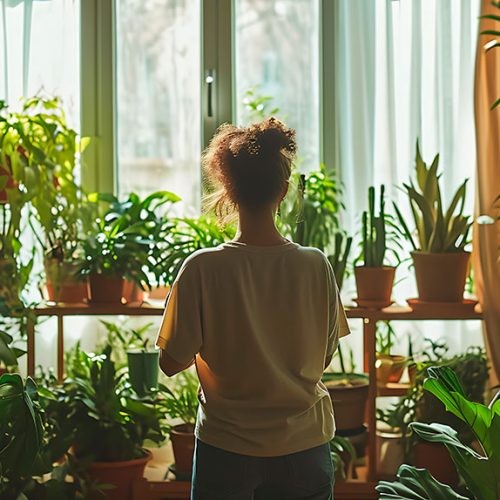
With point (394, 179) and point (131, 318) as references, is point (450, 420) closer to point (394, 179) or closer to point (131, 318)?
point (394, 179)

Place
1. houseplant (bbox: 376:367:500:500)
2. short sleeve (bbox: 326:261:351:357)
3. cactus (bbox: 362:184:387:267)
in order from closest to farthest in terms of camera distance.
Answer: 1. short sleeve (bbox: 326:261:351:357)
2. houseplant (bbox: 376:367:500:500)
3. cactus (bbox: 362:184:387:267)

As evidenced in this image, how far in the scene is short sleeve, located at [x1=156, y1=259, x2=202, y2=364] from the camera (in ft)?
5.97

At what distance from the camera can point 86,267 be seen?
11.0 ft

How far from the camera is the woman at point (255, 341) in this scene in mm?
1810

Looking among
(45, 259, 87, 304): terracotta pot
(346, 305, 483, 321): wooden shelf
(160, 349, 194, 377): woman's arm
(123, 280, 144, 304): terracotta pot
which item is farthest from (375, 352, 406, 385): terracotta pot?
(160, 349, 194, 377): woman's arm

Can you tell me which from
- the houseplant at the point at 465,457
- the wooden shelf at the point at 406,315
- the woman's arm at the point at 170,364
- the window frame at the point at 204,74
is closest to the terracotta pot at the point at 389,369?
the wooden shelf at the point at 406,315

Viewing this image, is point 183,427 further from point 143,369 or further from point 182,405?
point 143,369

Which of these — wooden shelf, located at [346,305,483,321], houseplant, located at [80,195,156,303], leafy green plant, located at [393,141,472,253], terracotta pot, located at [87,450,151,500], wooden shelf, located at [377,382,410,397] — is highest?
leafy green plant, located at [393,141,472,253]

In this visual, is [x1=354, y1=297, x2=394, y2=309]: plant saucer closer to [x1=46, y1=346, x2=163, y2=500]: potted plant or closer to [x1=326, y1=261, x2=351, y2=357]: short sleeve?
[x1=46, y1=346, x2=163, y2=500]: potted plant

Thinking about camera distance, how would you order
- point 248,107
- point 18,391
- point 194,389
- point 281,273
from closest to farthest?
point 281,273, point 18,391, point 194,389, point 248,107

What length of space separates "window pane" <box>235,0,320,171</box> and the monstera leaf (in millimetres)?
1951

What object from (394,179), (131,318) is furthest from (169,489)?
(394,179)

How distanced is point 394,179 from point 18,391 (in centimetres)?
178

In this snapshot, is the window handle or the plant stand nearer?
the plant stand
